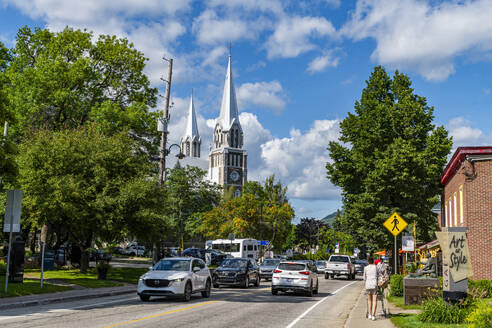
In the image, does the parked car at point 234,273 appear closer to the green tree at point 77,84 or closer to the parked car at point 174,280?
the parked car at point 174,280

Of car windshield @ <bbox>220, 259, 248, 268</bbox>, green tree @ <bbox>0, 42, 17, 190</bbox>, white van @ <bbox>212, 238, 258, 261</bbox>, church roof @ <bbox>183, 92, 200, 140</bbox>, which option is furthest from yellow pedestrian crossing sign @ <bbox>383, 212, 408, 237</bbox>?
church roof @ <bbox>183, 92, 200, 140</bbox>

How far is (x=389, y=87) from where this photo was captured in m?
37.8

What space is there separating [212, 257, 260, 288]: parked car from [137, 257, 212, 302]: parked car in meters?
6.54

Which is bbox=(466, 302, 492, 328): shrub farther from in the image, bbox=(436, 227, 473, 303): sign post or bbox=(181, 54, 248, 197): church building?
bbox=(181, 54, 248, 197): church building

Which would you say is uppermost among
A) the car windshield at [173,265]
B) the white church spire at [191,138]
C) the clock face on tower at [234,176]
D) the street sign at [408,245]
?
the white church spire at [191,138]

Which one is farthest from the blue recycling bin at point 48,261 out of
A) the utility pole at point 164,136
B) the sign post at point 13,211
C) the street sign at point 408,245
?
the street sign at point 408,245

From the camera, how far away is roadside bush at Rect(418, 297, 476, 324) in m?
11.6

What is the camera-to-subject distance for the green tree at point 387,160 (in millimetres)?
33594

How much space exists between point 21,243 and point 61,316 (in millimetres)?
9286

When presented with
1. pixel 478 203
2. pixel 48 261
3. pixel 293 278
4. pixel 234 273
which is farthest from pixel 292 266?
pixel 48 261

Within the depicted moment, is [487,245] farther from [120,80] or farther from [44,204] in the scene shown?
[120,80]

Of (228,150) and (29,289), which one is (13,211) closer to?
(29,289)

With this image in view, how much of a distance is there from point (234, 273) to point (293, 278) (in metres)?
4.68

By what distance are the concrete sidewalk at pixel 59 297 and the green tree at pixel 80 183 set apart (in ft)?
15.0
